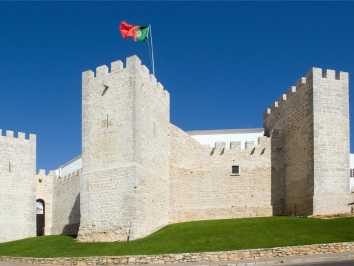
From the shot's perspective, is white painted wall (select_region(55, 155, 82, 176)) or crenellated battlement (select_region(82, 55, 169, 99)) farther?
white painted wall (select_region(55, 155, 82, 176))

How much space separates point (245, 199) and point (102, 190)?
9617 mm

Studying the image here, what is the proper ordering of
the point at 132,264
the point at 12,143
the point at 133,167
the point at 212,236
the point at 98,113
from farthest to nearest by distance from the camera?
the point at 12,143, the point at 98,113, the point at 133,167, the point at 212,236, the point at 132,264

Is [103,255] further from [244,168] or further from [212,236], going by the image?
[244,168]

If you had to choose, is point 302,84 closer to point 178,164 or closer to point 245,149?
point 245,149

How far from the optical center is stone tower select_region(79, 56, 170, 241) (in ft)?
89.0

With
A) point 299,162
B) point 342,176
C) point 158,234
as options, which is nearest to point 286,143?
point 299,162

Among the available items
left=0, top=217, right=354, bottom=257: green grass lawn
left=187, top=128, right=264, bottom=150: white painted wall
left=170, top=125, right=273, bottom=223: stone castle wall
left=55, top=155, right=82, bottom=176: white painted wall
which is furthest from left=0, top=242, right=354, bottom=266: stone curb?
left=55, top=155, right=82, bottom=176: white painted wall

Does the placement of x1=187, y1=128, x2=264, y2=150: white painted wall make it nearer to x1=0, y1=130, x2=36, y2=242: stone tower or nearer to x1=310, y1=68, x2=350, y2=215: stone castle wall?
x1=0, y1=130, x2=36, y2=242: stone tower

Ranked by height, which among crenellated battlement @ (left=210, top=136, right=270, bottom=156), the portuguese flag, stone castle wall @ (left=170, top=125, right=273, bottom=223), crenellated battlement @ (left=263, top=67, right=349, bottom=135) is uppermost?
the portuguese flag

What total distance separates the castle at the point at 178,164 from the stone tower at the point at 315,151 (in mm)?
60

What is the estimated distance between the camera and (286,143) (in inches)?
1328

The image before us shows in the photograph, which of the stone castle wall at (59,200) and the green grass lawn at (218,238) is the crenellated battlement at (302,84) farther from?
the stone castle wall at (59,200)

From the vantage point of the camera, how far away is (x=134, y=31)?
3097 cm

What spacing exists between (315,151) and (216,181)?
6.72m
